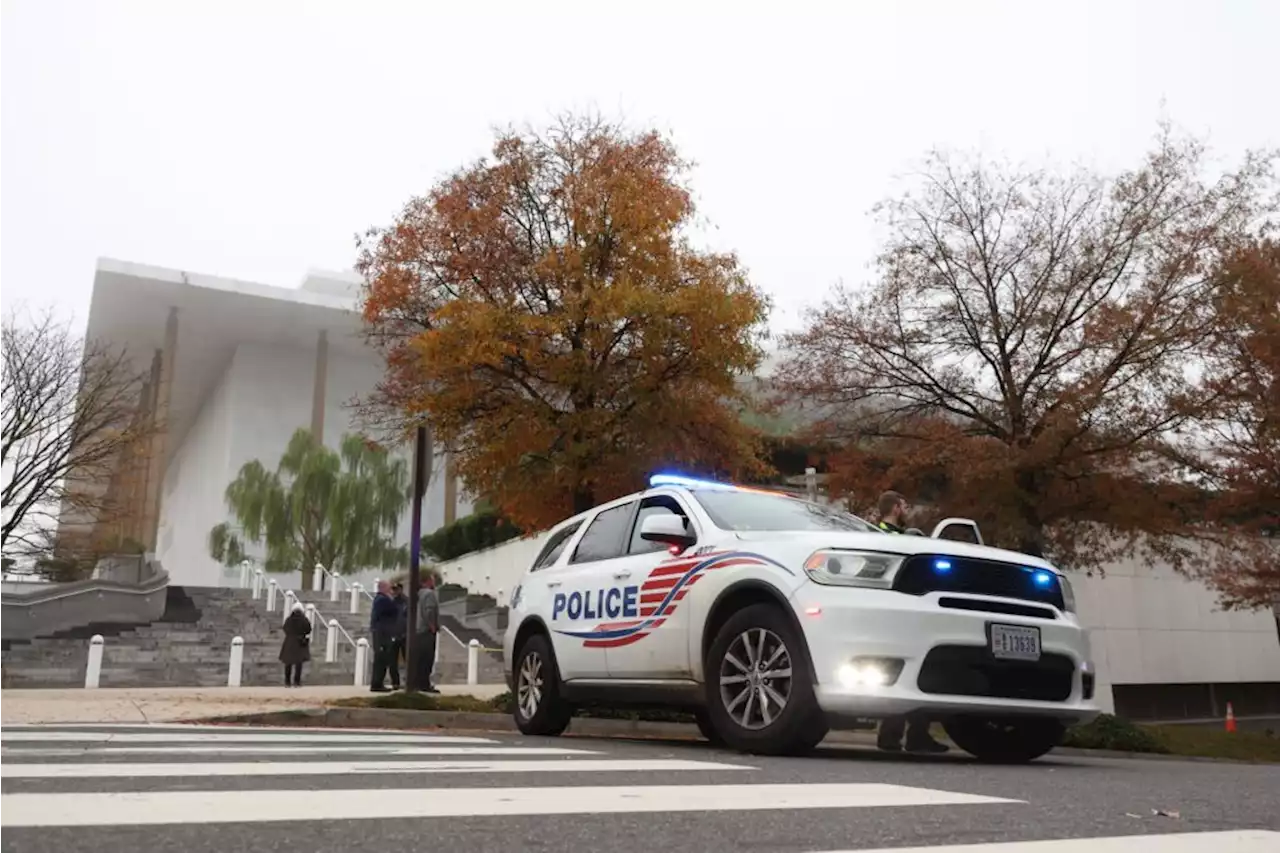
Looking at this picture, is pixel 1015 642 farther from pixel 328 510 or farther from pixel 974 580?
pixel 328 510

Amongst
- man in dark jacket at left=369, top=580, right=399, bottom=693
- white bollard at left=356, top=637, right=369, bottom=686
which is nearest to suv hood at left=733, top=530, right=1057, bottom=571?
man in dark jacket at left=369, top=580, right=399, bottom=693

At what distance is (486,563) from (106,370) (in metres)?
13.2

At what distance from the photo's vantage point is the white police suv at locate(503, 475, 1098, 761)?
6.11 metres

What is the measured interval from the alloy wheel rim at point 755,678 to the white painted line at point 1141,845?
2.95m

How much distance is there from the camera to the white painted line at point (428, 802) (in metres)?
3.19

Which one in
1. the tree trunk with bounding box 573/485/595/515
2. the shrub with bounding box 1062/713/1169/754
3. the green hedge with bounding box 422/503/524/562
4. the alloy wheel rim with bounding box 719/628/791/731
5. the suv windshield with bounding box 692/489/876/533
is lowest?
the shrub with bounding box 1062/713/1169/754

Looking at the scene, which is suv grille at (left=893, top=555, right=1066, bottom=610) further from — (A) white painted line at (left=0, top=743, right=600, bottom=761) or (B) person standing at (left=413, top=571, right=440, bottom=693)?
(B) person standing at (left=413, top=571, right=440, bottom=693)

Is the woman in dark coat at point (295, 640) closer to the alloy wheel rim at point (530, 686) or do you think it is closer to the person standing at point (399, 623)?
the person standing at point (399, 623)

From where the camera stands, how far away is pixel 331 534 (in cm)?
4466

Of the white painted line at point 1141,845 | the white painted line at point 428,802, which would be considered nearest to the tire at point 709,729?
the white painted line at point 428,802

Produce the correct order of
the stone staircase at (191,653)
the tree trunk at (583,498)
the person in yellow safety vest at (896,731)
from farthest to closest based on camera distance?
the stone staircase at (191,653), the tree trunk at (583,498), the person in yellow safety vest at (896,731)

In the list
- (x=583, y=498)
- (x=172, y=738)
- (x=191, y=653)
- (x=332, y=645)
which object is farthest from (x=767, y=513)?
(x=191, y=653)

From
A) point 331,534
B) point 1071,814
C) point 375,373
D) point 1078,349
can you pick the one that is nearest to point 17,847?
point 1071,814

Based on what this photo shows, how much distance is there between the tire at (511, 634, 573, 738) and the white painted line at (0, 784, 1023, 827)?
416cm
